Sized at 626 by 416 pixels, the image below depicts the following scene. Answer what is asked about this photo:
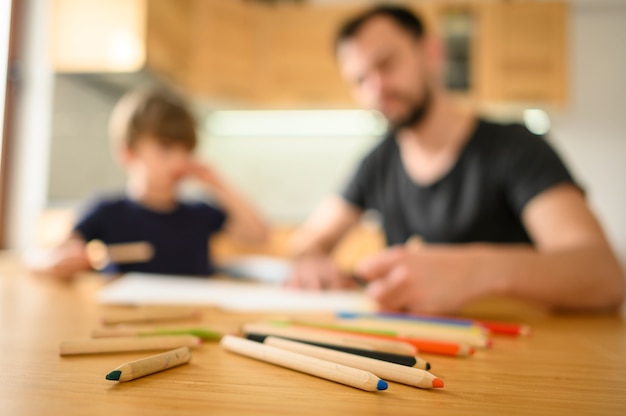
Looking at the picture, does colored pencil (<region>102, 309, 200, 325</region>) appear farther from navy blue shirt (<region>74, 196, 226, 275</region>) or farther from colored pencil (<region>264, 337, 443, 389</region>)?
navy blue shirt (<region>74, 196, 226, 275</region>)

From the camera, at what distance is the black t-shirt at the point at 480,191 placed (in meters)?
0.94

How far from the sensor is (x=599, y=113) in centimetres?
300

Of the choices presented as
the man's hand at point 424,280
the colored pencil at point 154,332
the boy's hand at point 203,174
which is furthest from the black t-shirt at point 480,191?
the colored pencil at point 154,332

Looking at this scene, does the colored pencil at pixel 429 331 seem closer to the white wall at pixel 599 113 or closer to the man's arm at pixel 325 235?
the man's arm at pixel 325 235

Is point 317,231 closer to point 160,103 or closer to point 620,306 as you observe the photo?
point 160,103

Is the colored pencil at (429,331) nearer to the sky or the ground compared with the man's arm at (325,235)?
nearer to the ground

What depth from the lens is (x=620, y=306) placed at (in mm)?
713

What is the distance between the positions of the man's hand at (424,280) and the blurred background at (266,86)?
182cm

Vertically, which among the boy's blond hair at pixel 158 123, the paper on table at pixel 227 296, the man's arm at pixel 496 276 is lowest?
the paper on table at pixel 227 296

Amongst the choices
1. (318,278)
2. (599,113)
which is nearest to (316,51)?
(599,113)

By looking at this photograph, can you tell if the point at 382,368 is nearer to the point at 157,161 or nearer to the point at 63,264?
the point at 63,264

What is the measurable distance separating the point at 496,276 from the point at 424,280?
10cm

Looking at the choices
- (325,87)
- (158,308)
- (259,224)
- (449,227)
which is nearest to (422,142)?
(449,227)

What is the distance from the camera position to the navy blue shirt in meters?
1.22
